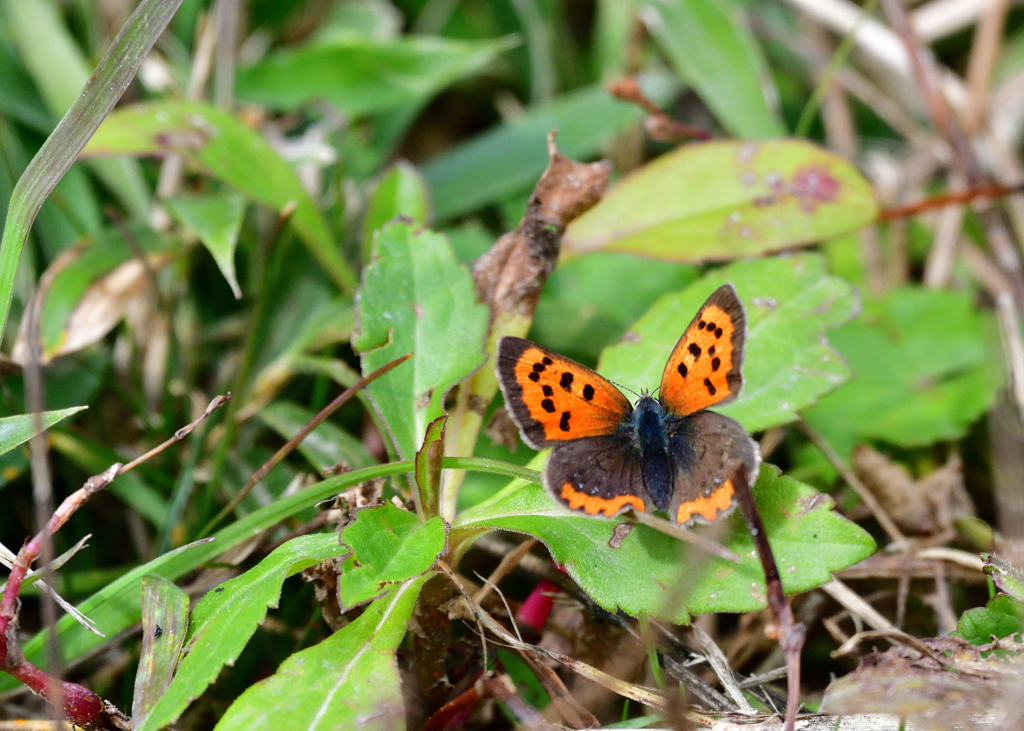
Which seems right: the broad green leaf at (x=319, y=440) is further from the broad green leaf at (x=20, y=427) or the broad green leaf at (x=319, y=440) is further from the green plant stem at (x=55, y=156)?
the green plant stem at (x=55, y=156)

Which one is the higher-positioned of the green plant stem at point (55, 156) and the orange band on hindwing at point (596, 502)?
the green plant stem at point (55, 156)

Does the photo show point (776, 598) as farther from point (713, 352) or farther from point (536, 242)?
point (536, 242)

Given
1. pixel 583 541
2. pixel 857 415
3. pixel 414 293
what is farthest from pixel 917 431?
pixel 414 293

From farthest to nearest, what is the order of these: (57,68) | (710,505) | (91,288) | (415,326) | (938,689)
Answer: (57,68) → (91,288) → (415,326) → (710,505) → (938,689)

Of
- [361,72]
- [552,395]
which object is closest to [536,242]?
[552,395]

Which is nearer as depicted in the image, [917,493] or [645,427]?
[645,427]

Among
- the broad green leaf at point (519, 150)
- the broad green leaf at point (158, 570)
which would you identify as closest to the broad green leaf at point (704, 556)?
the broad green leaf at point (158, 570)
